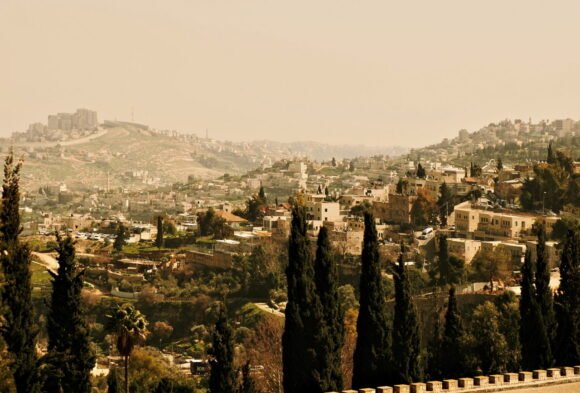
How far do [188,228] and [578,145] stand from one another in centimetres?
4920

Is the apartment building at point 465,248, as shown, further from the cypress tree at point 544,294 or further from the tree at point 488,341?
the cypress tree at point 544,294

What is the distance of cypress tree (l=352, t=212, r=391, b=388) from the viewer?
2939 centimetres

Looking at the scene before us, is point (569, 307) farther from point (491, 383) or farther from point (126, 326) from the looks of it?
point (126, 326)

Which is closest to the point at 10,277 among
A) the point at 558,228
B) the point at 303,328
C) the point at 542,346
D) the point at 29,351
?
the point at 29,351

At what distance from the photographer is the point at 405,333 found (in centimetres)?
3083

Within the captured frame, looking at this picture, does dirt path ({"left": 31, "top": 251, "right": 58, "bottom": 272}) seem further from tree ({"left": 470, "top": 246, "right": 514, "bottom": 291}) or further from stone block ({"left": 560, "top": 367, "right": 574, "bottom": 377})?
stone block ({"left": 560, "top": 367, "right": 574, "bottom": 377})

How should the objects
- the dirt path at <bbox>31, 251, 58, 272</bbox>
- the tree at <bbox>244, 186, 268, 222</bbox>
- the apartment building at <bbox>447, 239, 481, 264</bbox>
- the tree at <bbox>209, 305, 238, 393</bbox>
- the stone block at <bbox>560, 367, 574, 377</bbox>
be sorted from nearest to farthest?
the stone block at <bbox>560, 367, 574, 377</bbox> → the tree at <bbox>209, 305, 238, 393</bbox> → the apartment building at <bbox>447, 239, 481, 264</bbox> → the dirt path at <bbox>31, 251, 58, 272</bbox> → the tree at <bbox>244, 186, 268, 222</bbox>

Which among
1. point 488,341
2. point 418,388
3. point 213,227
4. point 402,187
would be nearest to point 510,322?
point 488,341

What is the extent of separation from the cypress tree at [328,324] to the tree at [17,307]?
23.0 feet

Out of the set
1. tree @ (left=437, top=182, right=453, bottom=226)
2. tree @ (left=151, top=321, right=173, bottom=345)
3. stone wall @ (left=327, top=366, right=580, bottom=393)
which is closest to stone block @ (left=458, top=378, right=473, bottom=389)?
stone wall @ (left=327, top=366, right=580, bottom=393)

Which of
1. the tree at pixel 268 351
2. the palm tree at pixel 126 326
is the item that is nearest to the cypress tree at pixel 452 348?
the palm tree at pixel 126 326

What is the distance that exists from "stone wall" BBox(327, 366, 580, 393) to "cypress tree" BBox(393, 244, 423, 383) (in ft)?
21.8

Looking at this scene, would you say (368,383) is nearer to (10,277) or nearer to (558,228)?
(10,277)

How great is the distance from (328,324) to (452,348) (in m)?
5.65
